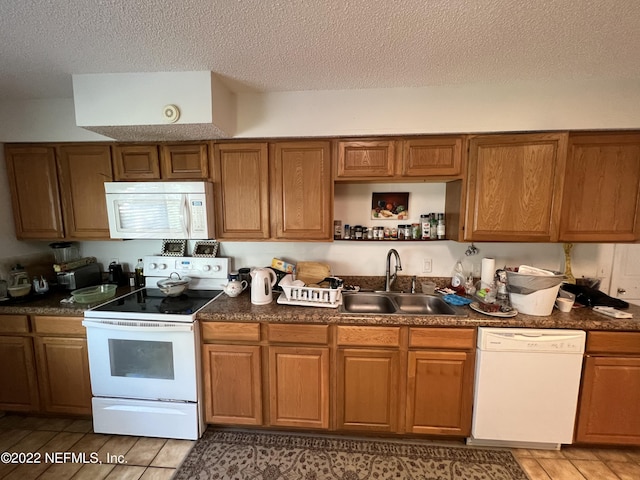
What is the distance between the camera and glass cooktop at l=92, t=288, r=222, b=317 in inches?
72.1

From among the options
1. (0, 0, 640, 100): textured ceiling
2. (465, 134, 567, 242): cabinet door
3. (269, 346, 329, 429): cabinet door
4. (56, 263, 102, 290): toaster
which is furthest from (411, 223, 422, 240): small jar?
(56, 263, 102, 290): toaster

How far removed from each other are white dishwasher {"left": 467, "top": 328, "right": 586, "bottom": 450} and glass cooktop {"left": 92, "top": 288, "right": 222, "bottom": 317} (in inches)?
77.2

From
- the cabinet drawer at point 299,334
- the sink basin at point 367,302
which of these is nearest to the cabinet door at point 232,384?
the cabinet drawer at point 299,334

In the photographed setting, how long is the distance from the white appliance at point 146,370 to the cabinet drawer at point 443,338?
1459 millimetres

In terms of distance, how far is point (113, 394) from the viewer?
6.07 feet

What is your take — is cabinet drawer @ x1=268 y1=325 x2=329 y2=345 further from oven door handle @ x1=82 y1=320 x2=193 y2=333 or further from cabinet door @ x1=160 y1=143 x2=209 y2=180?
cabinet door @ x1=160 y1=143 x2=209 y2=180

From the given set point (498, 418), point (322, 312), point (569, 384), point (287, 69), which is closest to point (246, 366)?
point (322, 312)

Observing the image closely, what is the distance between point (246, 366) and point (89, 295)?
1.30 metres

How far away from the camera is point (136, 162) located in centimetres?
210

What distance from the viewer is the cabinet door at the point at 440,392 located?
174cm

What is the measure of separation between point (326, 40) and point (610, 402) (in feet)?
9.02

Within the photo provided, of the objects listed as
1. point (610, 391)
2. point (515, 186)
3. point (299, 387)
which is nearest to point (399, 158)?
point (515, 186)

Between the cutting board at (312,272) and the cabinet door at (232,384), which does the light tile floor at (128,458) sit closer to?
the cabinet door at (232,384)

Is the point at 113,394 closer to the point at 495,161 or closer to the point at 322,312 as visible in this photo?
the point at 322,312
